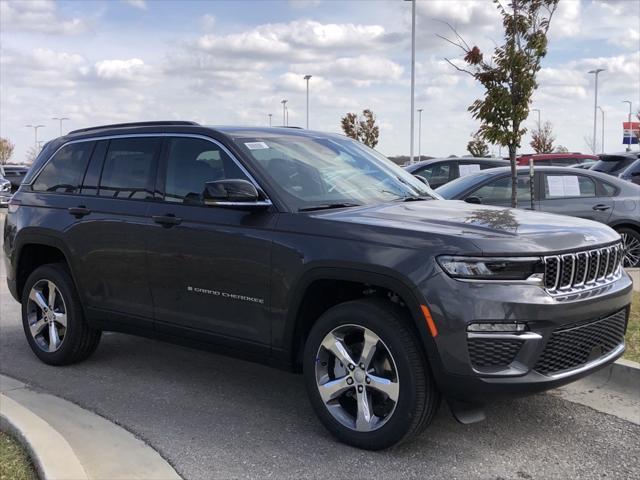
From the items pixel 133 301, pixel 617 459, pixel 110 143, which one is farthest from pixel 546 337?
pixel 110 143

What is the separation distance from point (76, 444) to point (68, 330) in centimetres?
172

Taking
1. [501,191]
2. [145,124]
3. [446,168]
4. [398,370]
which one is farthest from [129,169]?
[446,168]

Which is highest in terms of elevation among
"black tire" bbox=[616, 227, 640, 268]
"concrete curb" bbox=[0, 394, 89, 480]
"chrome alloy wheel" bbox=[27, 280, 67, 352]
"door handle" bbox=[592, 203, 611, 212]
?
"door handle" bbox=[592, 203, 611, 212]

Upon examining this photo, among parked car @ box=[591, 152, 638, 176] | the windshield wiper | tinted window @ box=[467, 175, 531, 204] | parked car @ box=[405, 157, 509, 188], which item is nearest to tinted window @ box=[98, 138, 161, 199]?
the windshield wiper

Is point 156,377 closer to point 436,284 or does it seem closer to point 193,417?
point 193,417

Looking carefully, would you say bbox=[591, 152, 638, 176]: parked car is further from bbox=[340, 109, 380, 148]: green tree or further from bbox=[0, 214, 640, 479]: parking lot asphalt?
bbox=[340, 109, 380, 148]: green tree

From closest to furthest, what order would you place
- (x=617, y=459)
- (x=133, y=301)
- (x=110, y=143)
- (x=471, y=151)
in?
(x=617, y=459) < (x=133, y=301) < (x=110, y=143) < (x=471, y=151)

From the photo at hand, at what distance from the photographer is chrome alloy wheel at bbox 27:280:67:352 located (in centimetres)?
565

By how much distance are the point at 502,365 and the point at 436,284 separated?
1.68 feet

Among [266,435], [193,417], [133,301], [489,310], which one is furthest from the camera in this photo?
[133,301]

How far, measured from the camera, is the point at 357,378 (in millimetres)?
3863

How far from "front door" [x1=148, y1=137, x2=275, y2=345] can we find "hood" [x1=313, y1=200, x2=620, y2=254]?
53 cm

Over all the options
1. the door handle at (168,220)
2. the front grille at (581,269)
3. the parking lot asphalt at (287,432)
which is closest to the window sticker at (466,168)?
the parking lot asphalt at (287,432)

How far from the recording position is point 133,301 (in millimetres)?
4977
